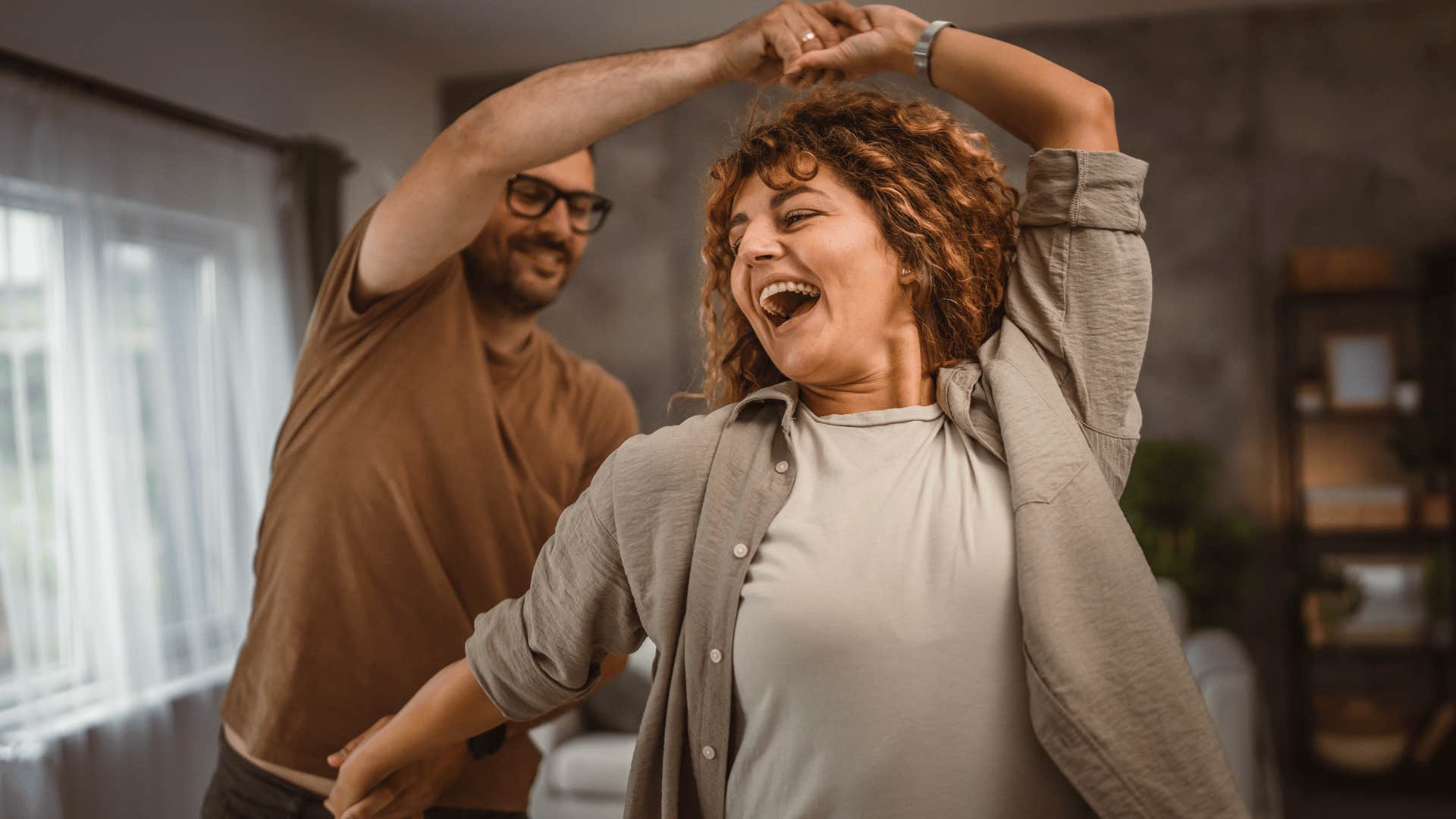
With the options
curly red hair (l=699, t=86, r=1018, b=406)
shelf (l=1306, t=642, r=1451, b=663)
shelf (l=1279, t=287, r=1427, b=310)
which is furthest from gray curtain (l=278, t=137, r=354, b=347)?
shelf (l=1306, t=642, r=1451, b=663)

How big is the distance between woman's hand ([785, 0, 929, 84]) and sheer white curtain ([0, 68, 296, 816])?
224cm

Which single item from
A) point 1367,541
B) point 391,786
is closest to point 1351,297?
point 1367,541

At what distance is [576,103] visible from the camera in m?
1.14

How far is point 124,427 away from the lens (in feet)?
8.91

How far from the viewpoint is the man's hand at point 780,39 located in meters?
1.14

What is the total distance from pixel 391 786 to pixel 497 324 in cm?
62

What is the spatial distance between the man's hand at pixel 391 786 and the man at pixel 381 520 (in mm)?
11

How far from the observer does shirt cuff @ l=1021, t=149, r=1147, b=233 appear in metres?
0.97

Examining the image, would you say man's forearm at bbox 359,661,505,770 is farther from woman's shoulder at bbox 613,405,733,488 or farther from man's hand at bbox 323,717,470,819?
woman's shoulder at bbox 613,405,733,488

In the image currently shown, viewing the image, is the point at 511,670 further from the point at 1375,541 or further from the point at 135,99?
the point at 1375,541

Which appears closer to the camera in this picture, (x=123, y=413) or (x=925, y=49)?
(x=925, y=49)

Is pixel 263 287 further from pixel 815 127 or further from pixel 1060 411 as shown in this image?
pixel 1060 411

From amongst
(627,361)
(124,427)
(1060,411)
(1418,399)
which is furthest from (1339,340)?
(124,427)

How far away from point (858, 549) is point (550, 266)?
69 centimetres
